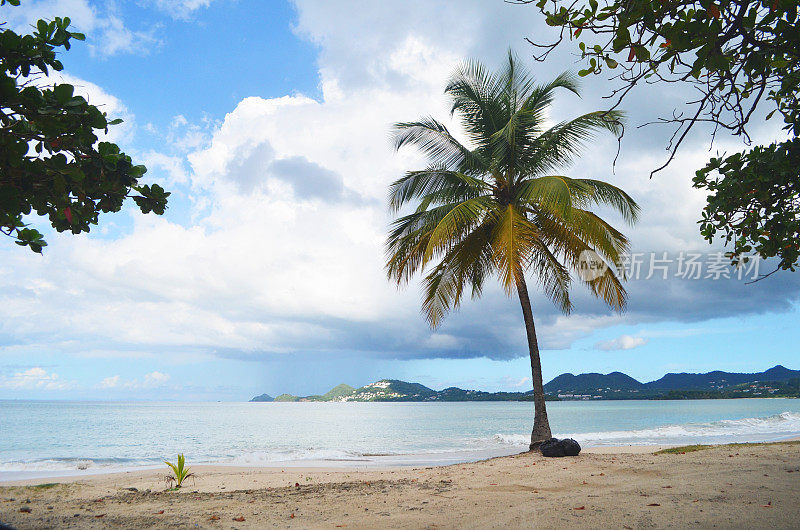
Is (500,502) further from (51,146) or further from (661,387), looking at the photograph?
(661,387)

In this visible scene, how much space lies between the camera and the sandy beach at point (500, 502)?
4.52 metres

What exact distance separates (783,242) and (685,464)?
13.1ft

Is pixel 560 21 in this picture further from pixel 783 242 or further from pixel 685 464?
pixel 685 464

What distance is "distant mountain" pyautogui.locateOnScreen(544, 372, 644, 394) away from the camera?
5561 inches

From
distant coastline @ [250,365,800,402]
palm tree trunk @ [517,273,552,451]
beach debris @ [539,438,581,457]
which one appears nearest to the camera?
beach debris @ [539,438,581,457]

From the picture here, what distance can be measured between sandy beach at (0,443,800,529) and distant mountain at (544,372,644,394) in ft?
472

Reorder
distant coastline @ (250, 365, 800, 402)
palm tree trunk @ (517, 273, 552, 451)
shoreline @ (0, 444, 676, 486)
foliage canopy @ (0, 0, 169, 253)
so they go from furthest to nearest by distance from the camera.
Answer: distant coastline @ (250, 365, 800, 402) → shoreline @ (0, 444, 676, 486) → palm tree trunk @ (517, 273, 552, 451) → foliage canopy @ (0, 0, 169, 253)

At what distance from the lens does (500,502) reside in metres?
5.50

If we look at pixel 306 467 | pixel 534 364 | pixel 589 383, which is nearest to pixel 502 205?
pixel 534 364

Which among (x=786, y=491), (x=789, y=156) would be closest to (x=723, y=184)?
(x=789, y=156)

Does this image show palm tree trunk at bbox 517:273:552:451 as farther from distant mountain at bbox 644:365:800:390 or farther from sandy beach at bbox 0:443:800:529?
distant mountain at bbox 644:365:800:390

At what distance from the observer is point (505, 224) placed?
10.2m

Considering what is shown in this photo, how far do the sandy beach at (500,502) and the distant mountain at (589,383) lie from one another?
143921 mm

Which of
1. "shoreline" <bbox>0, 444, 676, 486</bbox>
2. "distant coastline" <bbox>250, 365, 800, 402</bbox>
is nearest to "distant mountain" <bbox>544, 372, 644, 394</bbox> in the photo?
"distant coastline" <bbox>250, 365, 800, 402</bbox>
